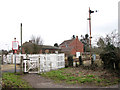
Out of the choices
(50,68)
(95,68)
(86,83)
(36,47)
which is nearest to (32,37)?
(36,47)

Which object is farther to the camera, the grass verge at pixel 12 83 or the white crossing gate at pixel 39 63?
the white crossing gate at pixel 39 63

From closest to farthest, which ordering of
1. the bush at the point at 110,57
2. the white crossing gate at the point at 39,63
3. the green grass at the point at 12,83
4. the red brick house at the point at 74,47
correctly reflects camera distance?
the green grass at the point at 12,83
the bush at the point at 110,57
the white crossing gate at the point at 39,63
the red brick house at the point at 74,47

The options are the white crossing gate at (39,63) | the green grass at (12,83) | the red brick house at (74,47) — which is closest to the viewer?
the green grass at (12,83)

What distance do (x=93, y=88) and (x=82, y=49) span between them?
153ft

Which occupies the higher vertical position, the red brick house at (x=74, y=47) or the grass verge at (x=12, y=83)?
the red brick house at (x=74, y=47)

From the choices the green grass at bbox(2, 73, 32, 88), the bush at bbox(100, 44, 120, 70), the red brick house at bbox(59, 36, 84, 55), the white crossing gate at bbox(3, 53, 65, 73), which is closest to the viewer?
the green grass at bbox(2, 73, 32, 88)

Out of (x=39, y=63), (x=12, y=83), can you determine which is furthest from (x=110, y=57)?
(x=12, y=83)

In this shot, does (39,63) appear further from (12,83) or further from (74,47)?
(74,47)

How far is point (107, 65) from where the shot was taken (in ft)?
34.2

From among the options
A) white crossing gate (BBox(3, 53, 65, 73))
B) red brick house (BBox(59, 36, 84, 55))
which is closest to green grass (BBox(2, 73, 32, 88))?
white crossing gate (BBox(3, 53, 65, 73))

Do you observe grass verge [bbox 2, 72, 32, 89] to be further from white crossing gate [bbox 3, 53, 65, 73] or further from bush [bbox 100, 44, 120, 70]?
bush [bbox 100, 44, 120, 70]

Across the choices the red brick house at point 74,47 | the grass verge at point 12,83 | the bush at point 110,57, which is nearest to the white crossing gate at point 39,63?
the grass verge at point 12,83

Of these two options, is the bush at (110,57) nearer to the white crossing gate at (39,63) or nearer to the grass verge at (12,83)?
the white crossing gate at (39,63)

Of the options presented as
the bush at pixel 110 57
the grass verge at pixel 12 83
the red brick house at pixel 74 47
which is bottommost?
the grass verge at pixel 12 83
